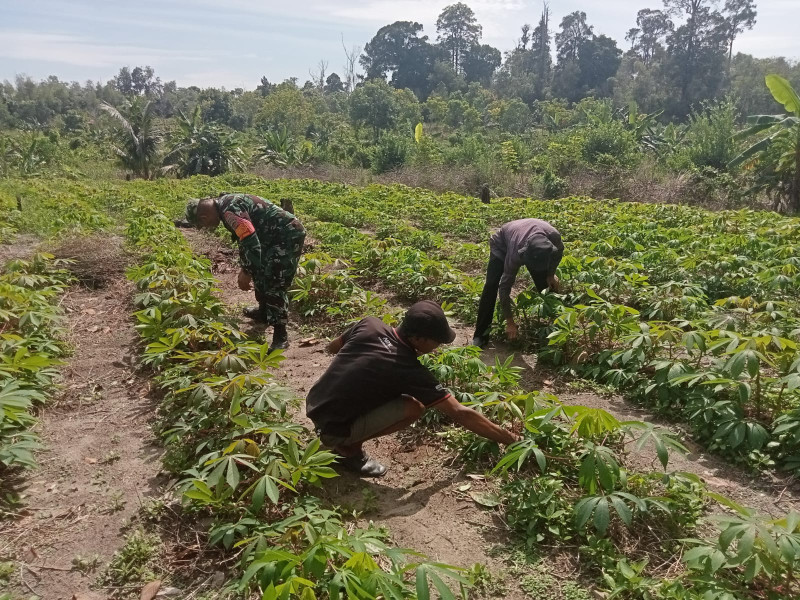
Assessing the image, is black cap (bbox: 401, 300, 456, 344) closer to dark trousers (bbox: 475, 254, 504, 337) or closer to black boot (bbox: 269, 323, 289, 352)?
dark trousers (bbox: 475, 254, 504, 337)

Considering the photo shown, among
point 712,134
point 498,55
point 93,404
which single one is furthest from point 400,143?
point 498,55

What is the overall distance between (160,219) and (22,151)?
26.2 meters

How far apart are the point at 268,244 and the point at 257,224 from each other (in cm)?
21

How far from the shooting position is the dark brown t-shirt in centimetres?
285

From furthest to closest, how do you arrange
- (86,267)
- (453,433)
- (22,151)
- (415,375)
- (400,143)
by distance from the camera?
(22,151) < (400,143) < (86,267) < (453,433) < (415,375)

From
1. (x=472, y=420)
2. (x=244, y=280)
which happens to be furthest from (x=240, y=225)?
(x=472, y=420)

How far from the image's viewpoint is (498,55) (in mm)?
79500

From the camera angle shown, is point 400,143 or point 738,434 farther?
point 400,143

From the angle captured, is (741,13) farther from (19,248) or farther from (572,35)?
(19,248)

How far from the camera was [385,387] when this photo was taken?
2.90 meters

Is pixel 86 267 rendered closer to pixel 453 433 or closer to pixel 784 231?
pixel 453 433

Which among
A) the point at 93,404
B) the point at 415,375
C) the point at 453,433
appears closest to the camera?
the point at 415,375

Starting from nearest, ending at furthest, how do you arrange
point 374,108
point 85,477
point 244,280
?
1. point 85,477
2. point 244,280
3. point 374,108

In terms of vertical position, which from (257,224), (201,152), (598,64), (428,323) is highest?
(598,64)
